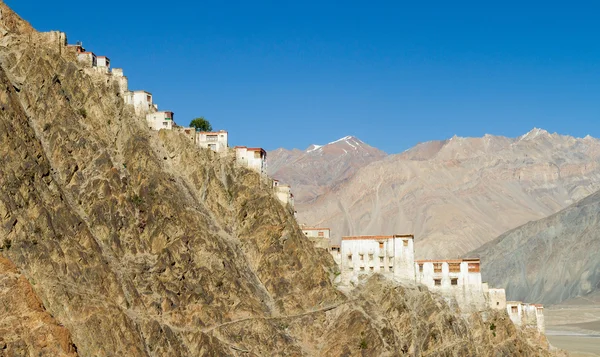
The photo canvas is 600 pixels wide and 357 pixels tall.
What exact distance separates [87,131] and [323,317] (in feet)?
125

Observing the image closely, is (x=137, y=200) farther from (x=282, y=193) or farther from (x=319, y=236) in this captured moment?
(x=319, y=236)

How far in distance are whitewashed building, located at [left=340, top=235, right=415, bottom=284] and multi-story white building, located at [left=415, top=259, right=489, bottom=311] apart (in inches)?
100

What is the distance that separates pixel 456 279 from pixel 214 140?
3959 cm

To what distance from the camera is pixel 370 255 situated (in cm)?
13475

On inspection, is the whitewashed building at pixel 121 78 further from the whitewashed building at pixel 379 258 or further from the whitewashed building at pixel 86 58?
the whitewashed building at pixel 379 258

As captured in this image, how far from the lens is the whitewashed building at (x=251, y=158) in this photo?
136 m

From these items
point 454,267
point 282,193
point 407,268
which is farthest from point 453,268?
point 282,193

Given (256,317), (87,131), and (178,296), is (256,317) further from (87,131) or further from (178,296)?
(87,131)

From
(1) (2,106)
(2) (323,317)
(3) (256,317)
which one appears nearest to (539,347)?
(2) (323,317)

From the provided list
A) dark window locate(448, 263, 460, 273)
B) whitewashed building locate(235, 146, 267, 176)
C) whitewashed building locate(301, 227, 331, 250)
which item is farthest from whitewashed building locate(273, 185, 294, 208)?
dark window locate(448, 263, 460, 273)

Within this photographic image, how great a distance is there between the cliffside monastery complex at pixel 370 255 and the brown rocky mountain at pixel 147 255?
2.17 metres

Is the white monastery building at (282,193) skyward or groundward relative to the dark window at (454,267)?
skyward

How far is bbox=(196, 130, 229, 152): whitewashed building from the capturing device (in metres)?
135

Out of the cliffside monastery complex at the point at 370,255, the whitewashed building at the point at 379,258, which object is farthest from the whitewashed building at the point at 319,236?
the whitewashed building at the point at 379,258
